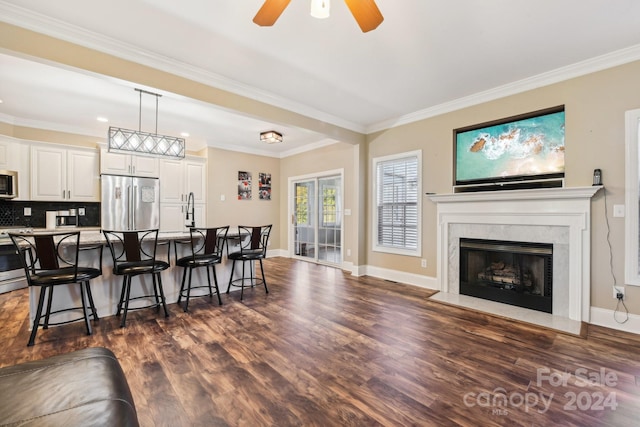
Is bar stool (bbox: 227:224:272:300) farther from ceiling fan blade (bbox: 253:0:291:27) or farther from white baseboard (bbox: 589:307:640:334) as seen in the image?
white baseboard (bbox: 589:307:640:334)

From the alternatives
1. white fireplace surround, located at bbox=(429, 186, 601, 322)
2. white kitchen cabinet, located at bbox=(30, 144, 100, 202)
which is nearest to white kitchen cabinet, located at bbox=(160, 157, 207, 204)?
white kitchen cabinet, located at bbox=(30, 144, 100, 202)

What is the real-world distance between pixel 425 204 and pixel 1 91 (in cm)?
608

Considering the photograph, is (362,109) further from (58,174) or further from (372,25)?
(58,174)

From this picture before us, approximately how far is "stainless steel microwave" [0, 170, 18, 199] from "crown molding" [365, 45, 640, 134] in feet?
20.5

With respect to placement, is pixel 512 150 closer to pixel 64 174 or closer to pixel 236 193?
pixel 236 193

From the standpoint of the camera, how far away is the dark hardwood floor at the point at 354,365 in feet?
5.54

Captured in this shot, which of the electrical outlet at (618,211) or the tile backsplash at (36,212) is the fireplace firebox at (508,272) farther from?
the tile backsplash at (36,212)

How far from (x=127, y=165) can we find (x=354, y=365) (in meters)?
5.54

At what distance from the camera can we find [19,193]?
4605 mm

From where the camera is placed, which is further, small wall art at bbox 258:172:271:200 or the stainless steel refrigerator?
small wall art at bbox 258:172:271:200

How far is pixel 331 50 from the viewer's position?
2.78 metres

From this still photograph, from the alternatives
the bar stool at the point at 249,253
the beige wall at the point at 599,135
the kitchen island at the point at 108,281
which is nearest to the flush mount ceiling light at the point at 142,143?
the kitchen island at the point at 108,281

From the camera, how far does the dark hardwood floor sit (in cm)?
169

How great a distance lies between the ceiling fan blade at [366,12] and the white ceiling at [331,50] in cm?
46
